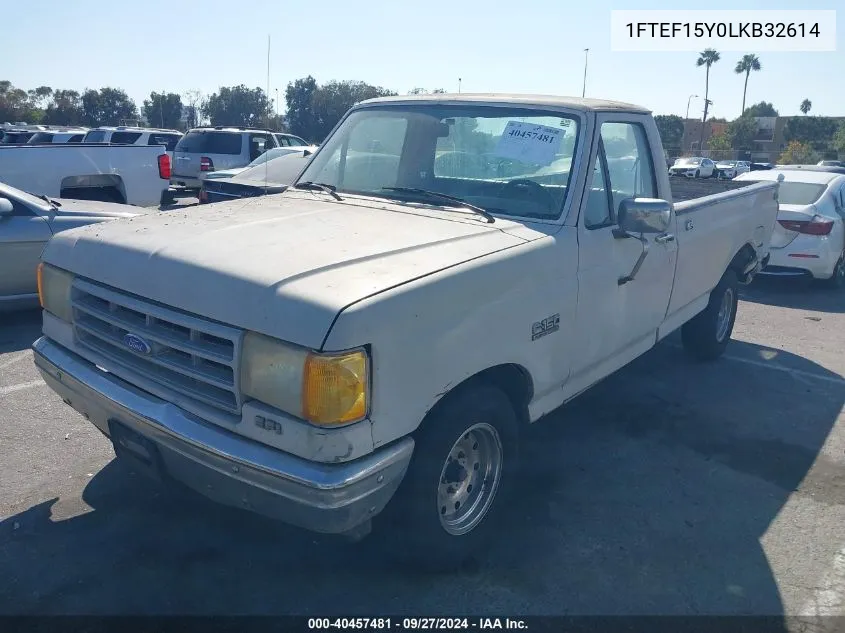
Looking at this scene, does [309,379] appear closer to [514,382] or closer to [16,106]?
[514,382]

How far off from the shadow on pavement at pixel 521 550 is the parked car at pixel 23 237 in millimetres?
3293

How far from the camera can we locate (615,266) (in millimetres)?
3988

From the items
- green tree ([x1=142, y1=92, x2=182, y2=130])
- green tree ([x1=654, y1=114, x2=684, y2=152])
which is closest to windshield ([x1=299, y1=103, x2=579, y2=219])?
green tree ([x1=142, y1=92, x2=182, y2=130])

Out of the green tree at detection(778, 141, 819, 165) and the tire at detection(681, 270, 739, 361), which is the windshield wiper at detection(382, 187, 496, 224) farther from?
the green tree at detection(778, 141, 819, 165)

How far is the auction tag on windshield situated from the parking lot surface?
1809 millimetres

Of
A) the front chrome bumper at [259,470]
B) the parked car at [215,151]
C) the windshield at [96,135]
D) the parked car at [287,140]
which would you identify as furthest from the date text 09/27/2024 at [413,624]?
A: the windshield at [96,135]

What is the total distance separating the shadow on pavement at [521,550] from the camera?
3.07 metres

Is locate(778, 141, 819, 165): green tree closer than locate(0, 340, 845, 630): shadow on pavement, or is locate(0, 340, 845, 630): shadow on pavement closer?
locate(0, 340, 845, 630): shadow on pavement

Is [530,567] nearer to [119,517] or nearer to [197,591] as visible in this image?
[197,591]

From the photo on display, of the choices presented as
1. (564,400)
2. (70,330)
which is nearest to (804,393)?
(564,400)

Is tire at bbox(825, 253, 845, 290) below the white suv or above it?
below

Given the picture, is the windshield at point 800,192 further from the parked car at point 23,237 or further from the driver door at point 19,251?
the driver door at point 19,251

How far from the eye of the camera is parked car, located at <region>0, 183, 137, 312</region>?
21.3 ft

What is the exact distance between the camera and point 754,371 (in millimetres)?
6309
